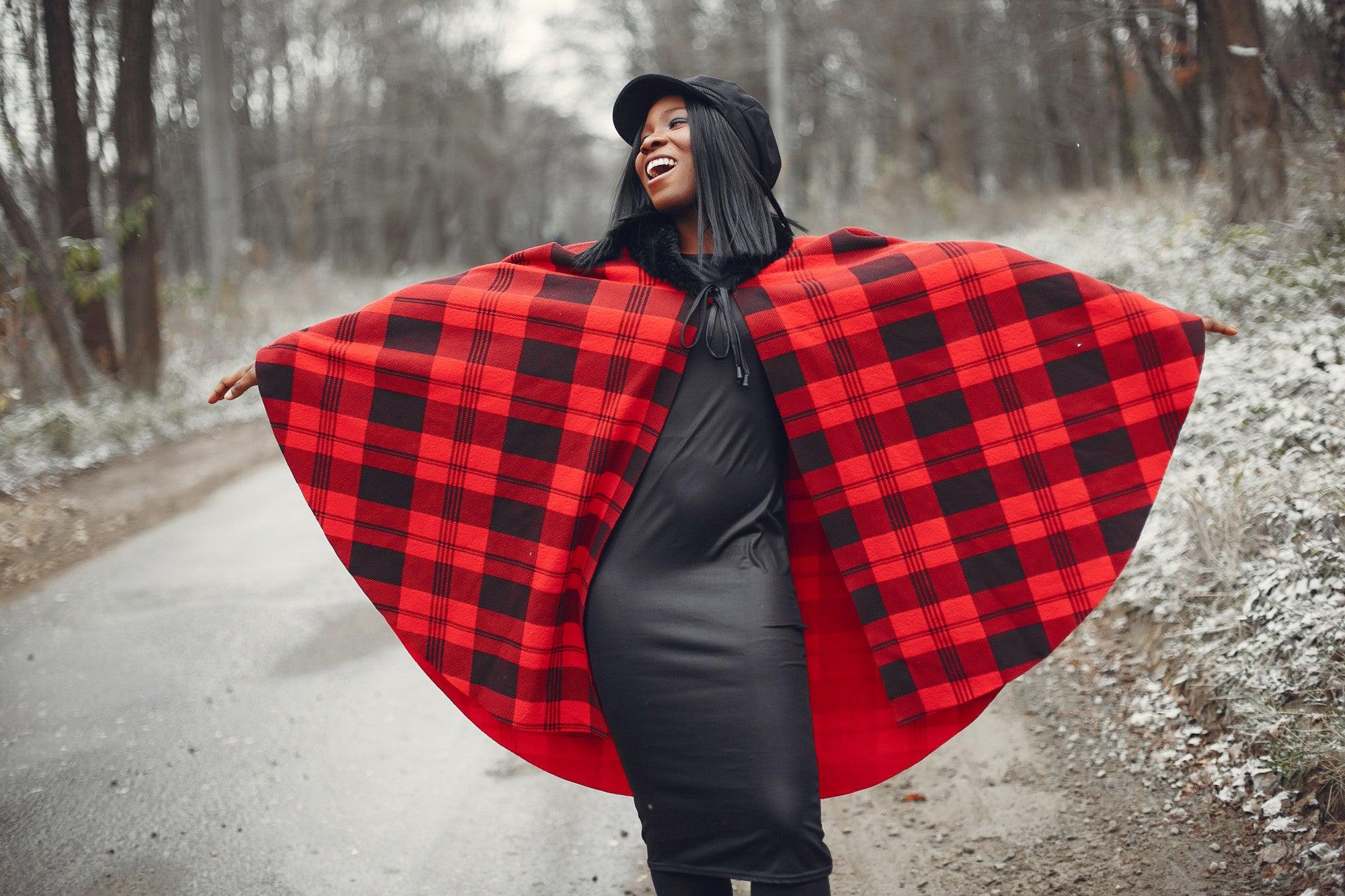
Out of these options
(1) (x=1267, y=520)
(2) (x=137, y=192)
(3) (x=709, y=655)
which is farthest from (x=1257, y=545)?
(2) (x=137, y=192)

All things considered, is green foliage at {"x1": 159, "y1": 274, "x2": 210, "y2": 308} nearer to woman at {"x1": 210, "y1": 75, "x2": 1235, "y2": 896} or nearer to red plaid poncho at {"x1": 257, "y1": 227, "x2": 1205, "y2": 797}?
red plaid poncho at {"x1": 257, "y1": 227, "x2": 1205, "y2": 797}

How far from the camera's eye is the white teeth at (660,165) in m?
2.53

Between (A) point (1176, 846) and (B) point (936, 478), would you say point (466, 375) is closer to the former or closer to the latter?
(B) point (936, 478)

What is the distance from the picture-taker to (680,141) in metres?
2.54

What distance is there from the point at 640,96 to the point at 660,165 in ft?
0.76

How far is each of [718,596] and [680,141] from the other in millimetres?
1119

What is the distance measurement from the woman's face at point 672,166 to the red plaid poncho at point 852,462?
0.20 m

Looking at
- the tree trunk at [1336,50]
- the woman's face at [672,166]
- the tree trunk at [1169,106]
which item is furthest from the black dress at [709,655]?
the tree trunk at [1169,106]

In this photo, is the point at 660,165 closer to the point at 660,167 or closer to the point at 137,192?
the point at 660,167

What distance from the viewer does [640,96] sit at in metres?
2.64

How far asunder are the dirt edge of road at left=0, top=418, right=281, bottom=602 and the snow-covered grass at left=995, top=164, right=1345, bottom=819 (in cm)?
568

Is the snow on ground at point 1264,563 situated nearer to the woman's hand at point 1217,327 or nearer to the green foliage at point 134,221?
the woman's hand at point 1217,327

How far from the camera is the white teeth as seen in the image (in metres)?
2.53

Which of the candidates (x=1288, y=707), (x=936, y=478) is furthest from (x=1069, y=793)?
(x=936, y=478)
